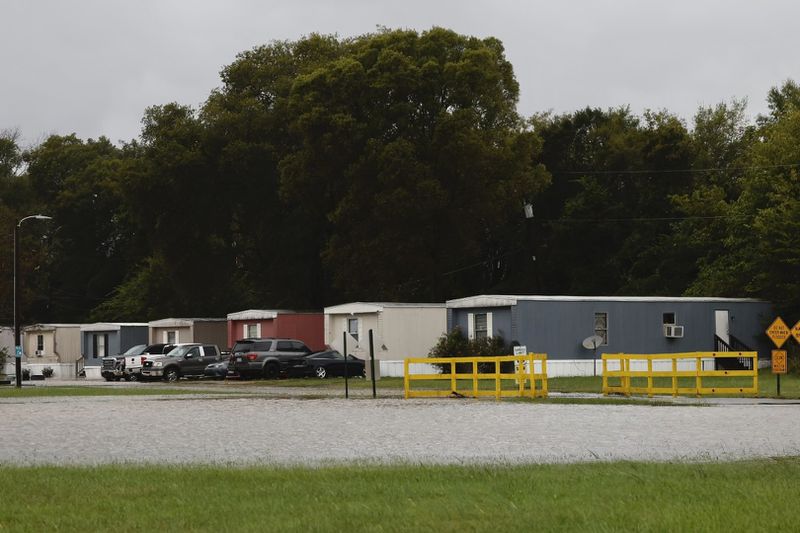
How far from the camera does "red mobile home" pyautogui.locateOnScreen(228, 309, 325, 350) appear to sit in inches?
2372

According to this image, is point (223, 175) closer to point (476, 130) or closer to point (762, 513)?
point (476, 130)

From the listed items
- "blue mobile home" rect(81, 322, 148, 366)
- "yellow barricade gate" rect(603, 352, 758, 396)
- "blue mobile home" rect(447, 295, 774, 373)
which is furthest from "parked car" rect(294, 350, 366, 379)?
"blue mobile home" rect(81, 322, 148, 366)

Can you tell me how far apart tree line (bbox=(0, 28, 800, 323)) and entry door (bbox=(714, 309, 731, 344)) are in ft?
7.56

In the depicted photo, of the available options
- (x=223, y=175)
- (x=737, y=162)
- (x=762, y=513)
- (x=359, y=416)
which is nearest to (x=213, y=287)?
(x=223, y=175)

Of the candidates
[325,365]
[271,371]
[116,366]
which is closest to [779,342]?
[325,365]

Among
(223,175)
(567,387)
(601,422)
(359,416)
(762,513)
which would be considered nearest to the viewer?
(762,513)

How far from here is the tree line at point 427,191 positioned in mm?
60969

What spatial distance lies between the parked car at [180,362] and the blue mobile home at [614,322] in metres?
12.3

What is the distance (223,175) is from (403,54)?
13426 mm

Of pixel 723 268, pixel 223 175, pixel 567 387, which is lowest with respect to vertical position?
pixel 567 387

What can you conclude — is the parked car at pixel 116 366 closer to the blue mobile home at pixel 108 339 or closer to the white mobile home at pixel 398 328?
the blue mobile home at pixel 108 339

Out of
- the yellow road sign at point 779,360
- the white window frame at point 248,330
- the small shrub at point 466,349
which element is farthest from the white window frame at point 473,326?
the yellow road sign at point 779,360

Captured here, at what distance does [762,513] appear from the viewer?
31.6ft

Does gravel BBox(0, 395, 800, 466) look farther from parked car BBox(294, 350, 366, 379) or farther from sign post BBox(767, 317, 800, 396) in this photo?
parked car BBox(294, 350, 366, 379)
